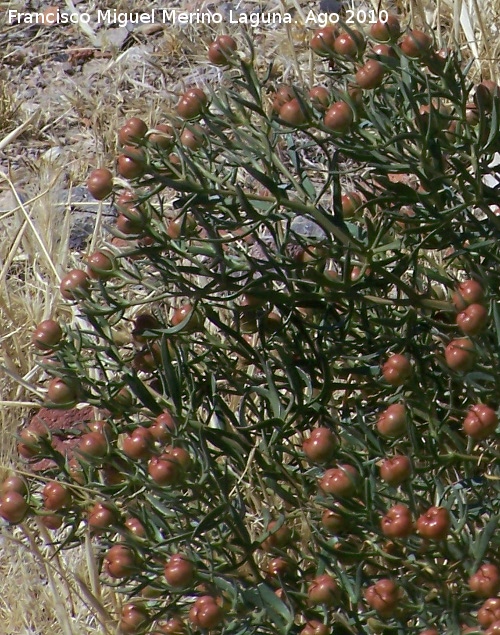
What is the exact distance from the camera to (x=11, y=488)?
57.9 inches

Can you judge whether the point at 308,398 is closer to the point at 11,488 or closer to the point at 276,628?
the point at 276,628

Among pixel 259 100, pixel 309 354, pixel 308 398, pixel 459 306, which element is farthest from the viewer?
pixel 309 354

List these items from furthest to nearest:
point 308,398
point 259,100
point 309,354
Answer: point 309,354, point 308,398, point 259,100

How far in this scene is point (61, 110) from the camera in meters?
3.73

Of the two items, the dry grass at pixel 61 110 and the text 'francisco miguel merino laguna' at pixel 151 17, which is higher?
Answer: the text 'francisco miguel merino laguna' at pixel 151 17

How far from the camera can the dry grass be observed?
253cm

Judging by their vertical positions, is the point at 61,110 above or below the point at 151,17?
below

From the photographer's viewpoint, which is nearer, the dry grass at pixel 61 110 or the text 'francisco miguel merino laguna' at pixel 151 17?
the dry grass at pixel 61 110

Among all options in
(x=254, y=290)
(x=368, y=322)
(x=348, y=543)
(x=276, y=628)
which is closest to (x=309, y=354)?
(x=368, y=322)

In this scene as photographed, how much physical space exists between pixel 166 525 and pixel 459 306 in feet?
1.61

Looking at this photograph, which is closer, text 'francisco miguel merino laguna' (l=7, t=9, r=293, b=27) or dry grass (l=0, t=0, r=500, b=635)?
dry grass (l=0, t=0, r=500, b=635)

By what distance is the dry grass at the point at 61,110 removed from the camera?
2.53 meters

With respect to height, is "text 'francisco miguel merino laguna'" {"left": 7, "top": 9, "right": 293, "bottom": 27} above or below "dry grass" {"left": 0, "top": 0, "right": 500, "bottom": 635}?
above

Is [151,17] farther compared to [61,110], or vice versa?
[151,17]
